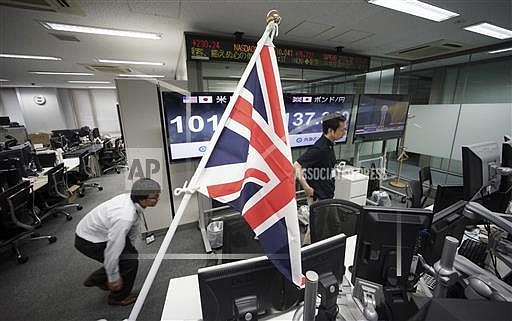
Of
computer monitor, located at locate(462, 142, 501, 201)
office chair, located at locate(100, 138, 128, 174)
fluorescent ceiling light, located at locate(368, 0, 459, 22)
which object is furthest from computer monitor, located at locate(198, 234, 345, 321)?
office chair, located at locate(100, 138, 128, 174)

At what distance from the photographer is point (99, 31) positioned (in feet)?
9.50

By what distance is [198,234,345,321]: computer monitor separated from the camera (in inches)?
31.8

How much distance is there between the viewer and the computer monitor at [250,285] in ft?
2.65

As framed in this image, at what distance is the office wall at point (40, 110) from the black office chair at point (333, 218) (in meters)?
11.9

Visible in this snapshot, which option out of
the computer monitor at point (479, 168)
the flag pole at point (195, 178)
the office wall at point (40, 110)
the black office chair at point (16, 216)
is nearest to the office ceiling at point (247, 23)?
the flag pole at point (195, 178)

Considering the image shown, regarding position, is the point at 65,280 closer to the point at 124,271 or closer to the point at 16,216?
the point at 124,271

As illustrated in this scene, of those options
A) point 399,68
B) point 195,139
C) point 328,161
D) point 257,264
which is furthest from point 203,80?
point 399,68

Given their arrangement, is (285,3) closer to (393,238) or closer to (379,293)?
(393,238)

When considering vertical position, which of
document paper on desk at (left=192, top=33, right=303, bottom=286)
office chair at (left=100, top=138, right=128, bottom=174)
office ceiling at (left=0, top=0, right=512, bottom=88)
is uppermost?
office ceiling at (left=0, top=0, right=512, bottom=88)

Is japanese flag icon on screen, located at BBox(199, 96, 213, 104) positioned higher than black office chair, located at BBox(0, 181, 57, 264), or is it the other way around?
japanese flag icon on screen, located at BBox(199, 96, 213, 104)

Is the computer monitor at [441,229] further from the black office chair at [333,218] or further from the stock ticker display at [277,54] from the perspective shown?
the stock ticker display at [277,54]

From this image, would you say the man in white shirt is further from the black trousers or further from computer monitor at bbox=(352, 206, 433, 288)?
computer monitor at bbox=(352, 206, 433, 288)

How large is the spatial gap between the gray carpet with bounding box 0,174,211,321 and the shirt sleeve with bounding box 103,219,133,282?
0.52 m

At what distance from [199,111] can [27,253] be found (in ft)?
9.41
